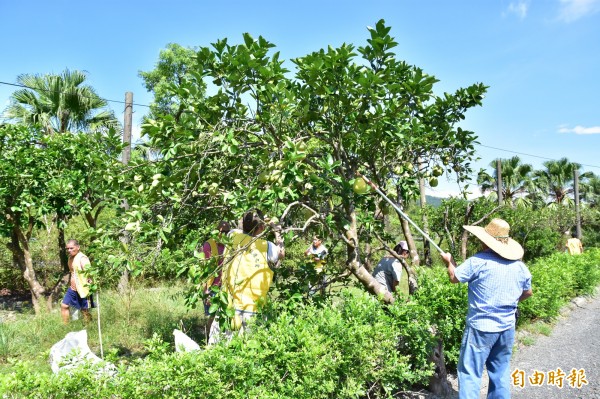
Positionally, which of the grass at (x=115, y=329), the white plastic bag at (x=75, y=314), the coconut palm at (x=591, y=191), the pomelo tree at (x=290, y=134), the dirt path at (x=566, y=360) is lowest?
the dirt path at (x=566, y=360)

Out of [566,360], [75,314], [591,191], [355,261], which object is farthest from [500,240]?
[591,191]

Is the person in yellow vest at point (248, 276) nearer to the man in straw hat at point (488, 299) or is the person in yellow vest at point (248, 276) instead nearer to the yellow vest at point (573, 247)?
the man in straw hat at point (488, 299)

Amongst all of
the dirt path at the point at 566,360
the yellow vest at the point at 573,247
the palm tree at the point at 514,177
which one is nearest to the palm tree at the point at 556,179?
the palm tree at the point at 514,177

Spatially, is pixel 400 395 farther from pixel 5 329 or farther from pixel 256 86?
pixel 5 329

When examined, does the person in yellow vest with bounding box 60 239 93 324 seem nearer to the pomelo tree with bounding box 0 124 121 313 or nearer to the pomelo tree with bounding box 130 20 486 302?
the pomelo tree with bounding box 0 124 121 313

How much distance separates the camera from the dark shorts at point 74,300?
6.94 m

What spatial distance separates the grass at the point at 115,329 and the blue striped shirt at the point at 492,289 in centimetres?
336

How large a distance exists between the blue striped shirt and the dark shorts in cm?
570

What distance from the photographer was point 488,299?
143 inches

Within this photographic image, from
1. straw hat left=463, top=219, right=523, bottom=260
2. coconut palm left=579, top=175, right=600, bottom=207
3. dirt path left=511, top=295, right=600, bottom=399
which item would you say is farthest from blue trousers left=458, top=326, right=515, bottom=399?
coconut palm left=579, top=175, right=600, bottom=207

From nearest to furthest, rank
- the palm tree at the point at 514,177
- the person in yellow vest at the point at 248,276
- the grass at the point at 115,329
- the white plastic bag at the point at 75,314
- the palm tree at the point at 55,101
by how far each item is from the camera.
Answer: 1. the person in yellow vest at the point at 248,276
2. the grass at the point at 115,329
3. the white plastic bag at the point at 75,314
4. the palm tree at the point at 55,101
5. the palm tree at the point at 514,177

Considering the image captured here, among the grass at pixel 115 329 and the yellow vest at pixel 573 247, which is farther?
the yellow vest at pixel 573 247

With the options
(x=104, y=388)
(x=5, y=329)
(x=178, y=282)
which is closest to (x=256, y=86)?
(x=104, y=388)

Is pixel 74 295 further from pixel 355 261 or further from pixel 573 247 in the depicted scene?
pixel 573 247
